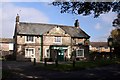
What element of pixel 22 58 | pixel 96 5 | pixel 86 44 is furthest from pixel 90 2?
pixel 86 44

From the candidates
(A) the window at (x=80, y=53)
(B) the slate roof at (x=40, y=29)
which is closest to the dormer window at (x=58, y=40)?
(B) the slate roof at (x=40, y=29)

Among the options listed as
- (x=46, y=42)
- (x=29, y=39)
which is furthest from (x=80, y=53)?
(x=29, y=39)

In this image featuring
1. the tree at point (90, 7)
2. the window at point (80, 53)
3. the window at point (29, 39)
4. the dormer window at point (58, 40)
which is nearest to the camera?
the tree at point (90, 7)

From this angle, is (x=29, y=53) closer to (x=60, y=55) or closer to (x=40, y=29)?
(x=40, y=29)

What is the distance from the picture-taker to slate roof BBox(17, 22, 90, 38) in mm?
48812

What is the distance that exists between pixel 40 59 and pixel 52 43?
420cm

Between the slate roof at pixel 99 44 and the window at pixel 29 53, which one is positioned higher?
the slate roof at pixel 99 44

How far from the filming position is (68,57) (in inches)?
1984

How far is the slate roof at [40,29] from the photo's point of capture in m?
48.8

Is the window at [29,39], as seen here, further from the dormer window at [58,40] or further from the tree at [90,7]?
the tree at [90,7]

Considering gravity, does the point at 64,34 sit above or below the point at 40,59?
above

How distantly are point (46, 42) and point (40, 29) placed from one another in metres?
3.50

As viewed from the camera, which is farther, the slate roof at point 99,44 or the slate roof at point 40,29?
the slate roof at point 99,44

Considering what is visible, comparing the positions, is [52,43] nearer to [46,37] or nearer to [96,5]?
[46,37]
